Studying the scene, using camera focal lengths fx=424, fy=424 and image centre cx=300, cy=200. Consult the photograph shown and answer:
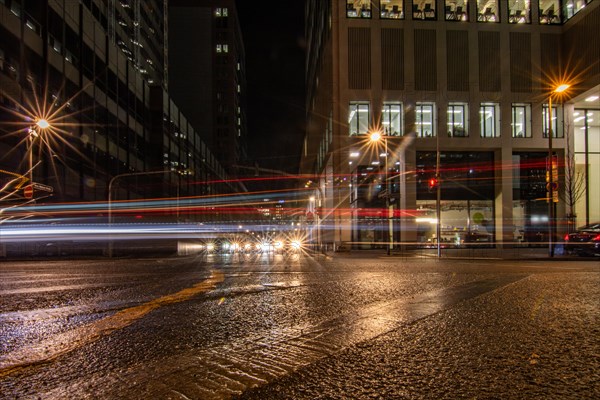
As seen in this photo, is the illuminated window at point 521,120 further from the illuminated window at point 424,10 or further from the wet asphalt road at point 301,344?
the wet asphalt road at point 301,344

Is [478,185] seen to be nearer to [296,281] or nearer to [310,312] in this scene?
[296,281]

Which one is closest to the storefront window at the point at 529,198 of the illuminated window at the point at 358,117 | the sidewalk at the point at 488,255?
the sidewalk at the point at 488,255

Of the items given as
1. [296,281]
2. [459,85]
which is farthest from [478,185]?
[296,281]

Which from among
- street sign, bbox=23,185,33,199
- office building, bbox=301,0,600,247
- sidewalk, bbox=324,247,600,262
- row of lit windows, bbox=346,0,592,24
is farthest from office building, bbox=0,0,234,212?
row of lit windows, bbox=346,0,592,24

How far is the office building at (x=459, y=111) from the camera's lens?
3794 cm

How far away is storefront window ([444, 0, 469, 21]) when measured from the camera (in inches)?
1528

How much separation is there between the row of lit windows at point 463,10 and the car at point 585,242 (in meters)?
23.3

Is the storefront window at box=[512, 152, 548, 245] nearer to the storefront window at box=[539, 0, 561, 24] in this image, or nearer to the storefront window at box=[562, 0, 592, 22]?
the storefront window at box=[539, 0, 561, 24]

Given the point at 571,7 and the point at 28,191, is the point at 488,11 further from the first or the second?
the point at 28,191

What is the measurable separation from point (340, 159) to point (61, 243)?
23737mm

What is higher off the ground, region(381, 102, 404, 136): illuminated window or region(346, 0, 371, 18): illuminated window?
region(346, 0, 371, 18): illuminated window

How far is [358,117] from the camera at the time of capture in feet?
125

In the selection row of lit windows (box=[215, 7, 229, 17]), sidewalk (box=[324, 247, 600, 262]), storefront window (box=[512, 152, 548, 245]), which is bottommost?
sidewalk (box=[324, 247, 600, 262])

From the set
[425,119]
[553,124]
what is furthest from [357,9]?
[553,124]
